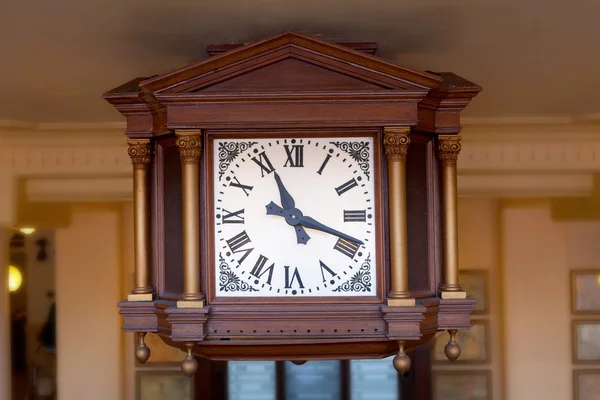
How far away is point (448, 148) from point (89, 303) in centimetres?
287

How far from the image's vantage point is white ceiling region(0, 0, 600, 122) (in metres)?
1.54

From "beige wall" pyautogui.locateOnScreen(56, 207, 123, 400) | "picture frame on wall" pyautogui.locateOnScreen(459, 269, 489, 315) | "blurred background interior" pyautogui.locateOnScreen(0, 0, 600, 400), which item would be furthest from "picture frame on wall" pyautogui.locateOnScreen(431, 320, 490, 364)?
"beige wall" pyautogui.locateOnScreen(56, 207, 123, 400)

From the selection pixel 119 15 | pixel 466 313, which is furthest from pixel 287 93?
pixel 466 313

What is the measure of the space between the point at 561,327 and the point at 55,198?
→ 8.66 feet

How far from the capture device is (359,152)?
1.72 meters

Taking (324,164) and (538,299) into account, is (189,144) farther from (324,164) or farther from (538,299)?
(538,299)

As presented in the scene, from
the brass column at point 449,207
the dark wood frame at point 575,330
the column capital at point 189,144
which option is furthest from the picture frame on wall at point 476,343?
the column capital at point 189,144

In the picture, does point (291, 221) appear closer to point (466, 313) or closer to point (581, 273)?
point (466, 313)

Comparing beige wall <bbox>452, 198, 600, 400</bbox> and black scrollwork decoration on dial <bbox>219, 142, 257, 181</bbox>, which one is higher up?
black scrollwork decoration on dial <bbox>219, 142, 257, 181</bbox>

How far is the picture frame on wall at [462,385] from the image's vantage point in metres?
4.16

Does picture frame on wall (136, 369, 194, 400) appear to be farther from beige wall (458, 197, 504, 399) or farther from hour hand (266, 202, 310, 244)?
hour hand (266, 202, 310, 244)

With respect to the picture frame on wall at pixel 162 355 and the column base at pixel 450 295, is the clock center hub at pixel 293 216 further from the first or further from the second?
the picture frame on wall at pixel 162 355

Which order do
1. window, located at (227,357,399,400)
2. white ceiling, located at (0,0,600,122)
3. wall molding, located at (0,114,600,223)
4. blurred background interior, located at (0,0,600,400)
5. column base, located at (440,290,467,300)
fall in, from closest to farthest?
white ceiling, located at (0,0,600,122) → blurred background interior, located at (0,0,600,400) → column base, located at (440,290,467,300) → wall molding, located at (0,114,600,223) → window, located at (227,357,399,400)

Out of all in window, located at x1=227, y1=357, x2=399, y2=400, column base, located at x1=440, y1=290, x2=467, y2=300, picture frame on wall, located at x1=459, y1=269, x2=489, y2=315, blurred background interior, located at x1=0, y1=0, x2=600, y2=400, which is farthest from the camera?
window, located at x1=227, y1=357, x2=399, y2=400
